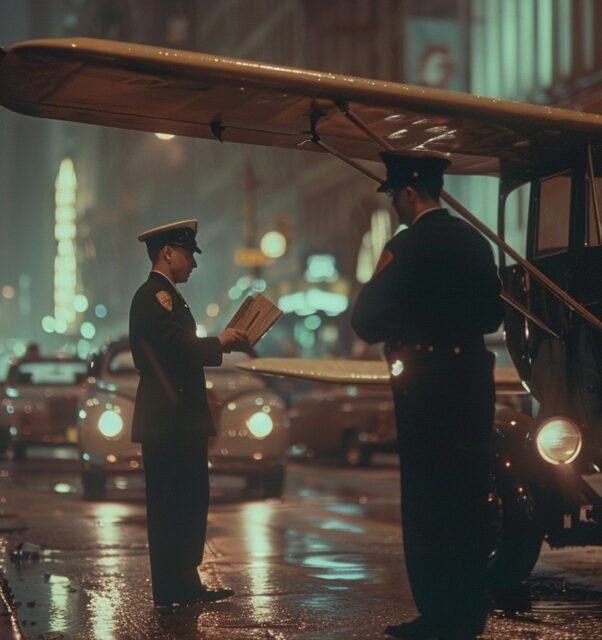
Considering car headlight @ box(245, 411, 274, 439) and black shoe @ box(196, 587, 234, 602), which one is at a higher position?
car headlight @ box(245, 411, 274, 439)

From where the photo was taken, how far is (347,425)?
71.4 feet

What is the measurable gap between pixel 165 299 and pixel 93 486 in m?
7.51

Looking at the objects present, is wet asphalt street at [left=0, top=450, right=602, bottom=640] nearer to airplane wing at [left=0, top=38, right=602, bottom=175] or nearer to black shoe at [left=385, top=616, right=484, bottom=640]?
black shoe at [left=385, top=616, right=484, bottom=640]

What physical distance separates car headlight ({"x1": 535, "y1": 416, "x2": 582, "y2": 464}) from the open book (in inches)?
58.0

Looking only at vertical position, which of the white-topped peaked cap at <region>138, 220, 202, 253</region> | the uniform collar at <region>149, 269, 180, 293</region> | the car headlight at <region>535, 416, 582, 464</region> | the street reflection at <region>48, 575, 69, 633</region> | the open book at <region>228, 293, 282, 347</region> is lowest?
the street reflection at <region>48, 575, 69, 633</region>

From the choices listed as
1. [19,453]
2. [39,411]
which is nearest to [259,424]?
[39,411]

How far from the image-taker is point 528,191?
875 cm

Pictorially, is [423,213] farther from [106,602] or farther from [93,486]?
[93,486]

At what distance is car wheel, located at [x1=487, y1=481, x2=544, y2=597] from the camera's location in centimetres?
755

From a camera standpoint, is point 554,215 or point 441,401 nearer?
point 441,401

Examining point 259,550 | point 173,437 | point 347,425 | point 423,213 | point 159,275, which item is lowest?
point 259,550

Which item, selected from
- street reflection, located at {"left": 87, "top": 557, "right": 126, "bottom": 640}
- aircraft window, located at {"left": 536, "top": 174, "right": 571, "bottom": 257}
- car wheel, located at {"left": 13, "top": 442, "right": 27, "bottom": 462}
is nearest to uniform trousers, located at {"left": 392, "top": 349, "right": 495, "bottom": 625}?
street reflection, located at {"left": 87, "top": 557, "right": 126, "bottom": 640}

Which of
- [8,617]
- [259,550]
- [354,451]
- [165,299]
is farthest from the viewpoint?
[354,451]

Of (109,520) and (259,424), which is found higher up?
(259,424)
